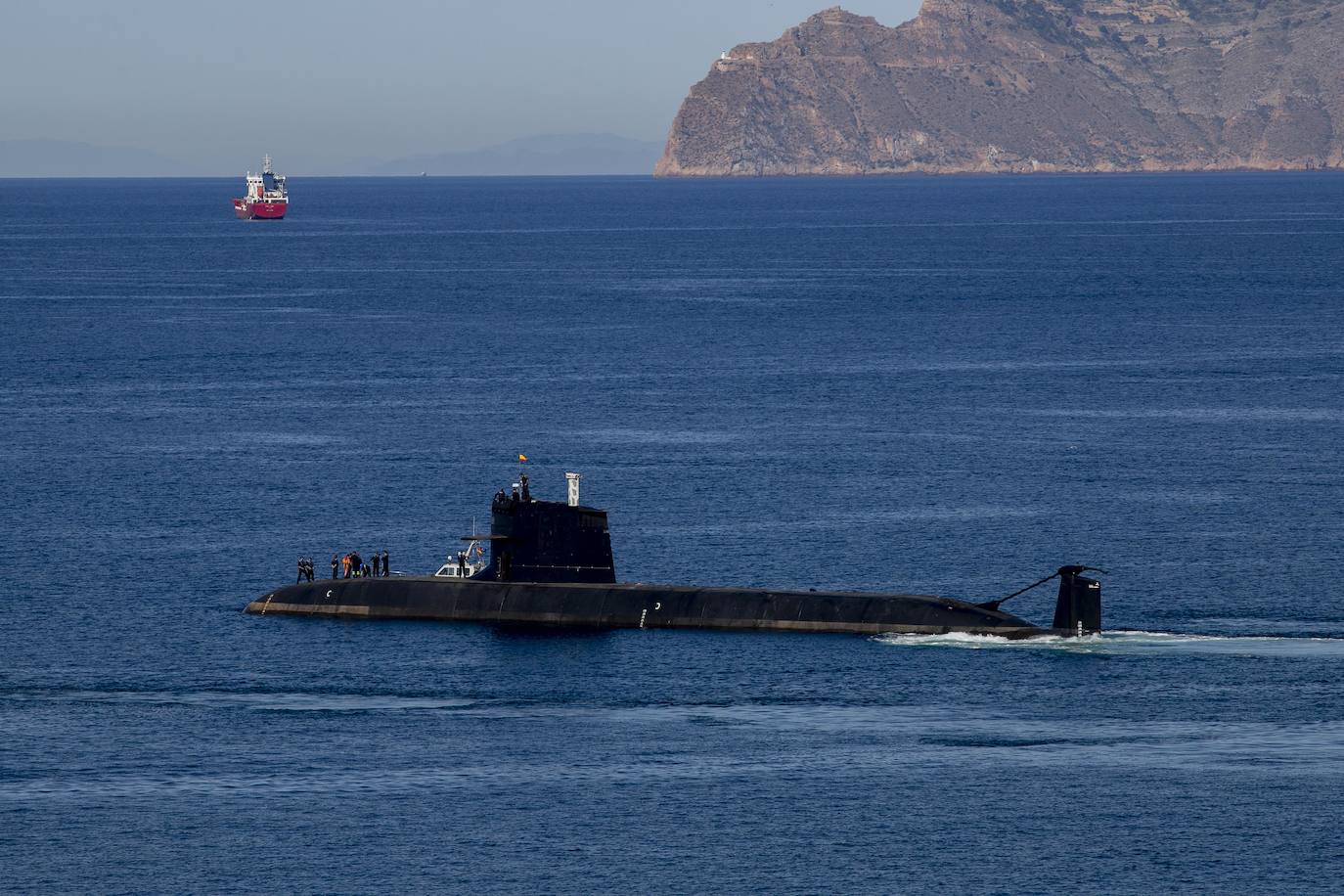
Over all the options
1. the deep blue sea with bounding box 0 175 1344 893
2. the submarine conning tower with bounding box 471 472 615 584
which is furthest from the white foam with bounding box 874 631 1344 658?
the submarine conning tower with bounding box 471 472 615 584

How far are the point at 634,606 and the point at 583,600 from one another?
203cm

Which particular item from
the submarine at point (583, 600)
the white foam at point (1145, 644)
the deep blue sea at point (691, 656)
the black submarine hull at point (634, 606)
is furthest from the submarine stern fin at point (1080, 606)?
the deep blue sea at point (691, 656)

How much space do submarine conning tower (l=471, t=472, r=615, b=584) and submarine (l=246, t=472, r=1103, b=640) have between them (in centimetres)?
4

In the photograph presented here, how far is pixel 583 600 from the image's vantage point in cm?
7931

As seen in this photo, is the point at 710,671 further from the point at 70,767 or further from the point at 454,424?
the point at 454,424

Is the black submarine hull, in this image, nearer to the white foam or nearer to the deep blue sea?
the white foam

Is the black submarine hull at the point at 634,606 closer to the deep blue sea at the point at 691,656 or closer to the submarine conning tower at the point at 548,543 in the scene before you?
the submarine conning tower at the point at 548,543

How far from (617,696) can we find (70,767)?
17.9m

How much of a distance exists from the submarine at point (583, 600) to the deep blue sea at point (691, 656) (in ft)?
4.02

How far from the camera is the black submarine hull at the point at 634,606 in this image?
76.4 m

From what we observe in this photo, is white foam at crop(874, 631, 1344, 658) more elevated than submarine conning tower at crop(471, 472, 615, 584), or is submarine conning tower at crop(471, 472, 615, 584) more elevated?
submarine conning tower at crop(471, 472, 615, 584)

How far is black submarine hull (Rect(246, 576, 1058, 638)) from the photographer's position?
76.4 metres

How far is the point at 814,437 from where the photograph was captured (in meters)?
122

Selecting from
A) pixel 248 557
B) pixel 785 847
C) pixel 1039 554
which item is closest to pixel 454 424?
pixel 248 557
